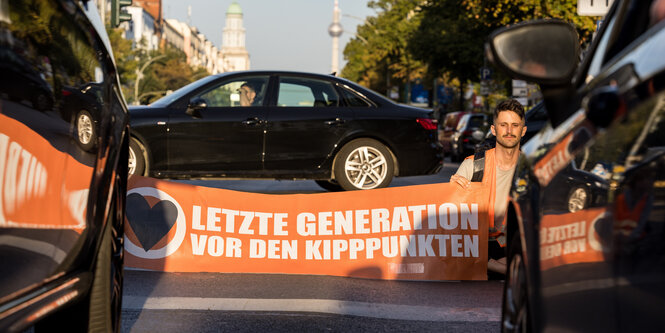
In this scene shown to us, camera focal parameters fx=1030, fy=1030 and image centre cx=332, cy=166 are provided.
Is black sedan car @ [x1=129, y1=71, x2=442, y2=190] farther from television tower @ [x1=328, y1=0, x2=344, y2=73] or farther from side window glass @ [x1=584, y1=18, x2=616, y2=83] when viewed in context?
television tower @ [x1=328, y1=0, x2=344, y2=73]

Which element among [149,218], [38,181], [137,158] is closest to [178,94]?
[137,158]

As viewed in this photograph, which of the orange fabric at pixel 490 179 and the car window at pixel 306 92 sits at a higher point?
the car window at pixel 306 92

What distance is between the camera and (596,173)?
246 centimetres

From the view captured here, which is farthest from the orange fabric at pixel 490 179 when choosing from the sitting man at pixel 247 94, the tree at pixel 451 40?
the tree at pixel 451 40

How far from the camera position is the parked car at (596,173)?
81.4 inches

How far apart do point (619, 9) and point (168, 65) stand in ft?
333

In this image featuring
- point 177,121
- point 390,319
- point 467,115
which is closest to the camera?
point 390,319

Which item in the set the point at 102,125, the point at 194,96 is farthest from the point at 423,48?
the point at 102,125

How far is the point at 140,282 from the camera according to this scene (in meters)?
6.68

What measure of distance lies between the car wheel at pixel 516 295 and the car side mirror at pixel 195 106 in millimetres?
9025

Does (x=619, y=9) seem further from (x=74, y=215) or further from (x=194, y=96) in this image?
(x=194, y=96)

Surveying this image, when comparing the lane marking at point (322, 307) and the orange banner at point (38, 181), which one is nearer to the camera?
the orange banner at point (38, 181)

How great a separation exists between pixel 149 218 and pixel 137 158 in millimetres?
5086

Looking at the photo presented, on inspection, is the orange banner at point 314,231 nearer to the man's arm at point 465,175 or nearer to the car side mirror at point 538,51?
the man's arm at point 465,175
